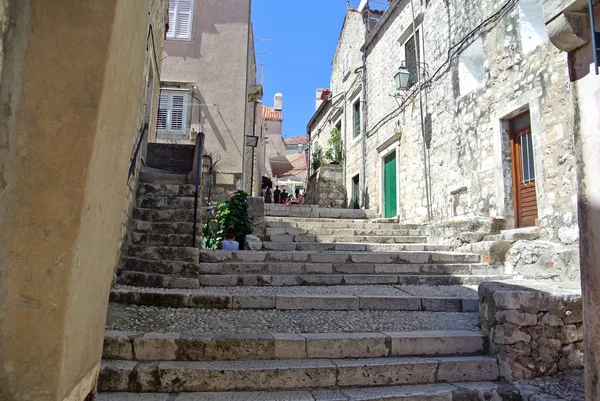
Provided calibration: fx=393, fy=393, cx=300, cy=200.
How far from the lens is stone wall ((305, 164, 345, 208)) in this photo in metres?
15.8

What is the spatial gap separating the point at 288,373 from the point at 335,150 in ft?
46.5

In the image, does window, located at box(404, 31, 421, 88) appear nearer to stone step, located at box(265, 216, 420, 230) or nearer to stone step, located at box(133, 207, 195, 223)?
stone step, located at box(265, 216, 420, 230)

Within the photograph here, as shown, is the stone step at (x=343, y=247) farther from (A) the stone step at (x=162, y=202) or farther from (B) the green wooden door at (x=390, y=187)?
(B) the green wooden door at (x=390, y=187)

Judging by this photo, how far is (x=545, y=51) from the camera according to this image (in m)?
5.89

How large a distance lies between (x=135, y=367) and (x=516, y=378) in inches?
116

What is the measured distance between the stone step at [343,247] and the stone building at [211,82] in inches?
190

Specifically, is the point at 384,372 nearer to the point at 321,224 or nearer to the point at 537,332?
the point at 537,332

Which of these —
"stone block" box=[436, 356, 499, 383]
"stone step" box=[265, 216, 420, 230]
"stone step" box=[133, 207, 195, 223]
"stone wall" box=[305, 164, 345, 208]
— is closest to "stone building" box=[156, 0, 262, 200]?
"stone step" box=[265, 216, 420, 230]

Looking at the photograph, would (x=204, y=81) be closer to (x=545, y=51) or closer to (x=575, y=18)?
(x=545, y=51)

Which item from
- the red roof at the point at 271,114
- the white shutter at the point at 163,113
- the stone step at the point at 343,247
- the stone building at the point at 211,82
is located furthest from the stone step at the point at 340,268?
the red roof at the point at 271,114

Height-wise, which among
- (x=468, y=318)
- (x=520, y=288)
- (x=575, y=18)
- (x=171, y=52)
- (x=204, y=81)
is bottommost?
(x=468, y=318)

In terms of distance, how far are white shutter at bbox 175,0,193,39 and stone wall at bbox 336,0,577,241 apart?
20.0ft

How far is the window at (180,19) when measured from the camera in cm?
1180

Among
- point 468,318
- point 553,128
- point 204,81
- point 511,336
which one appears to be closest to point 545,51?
point 553,128
